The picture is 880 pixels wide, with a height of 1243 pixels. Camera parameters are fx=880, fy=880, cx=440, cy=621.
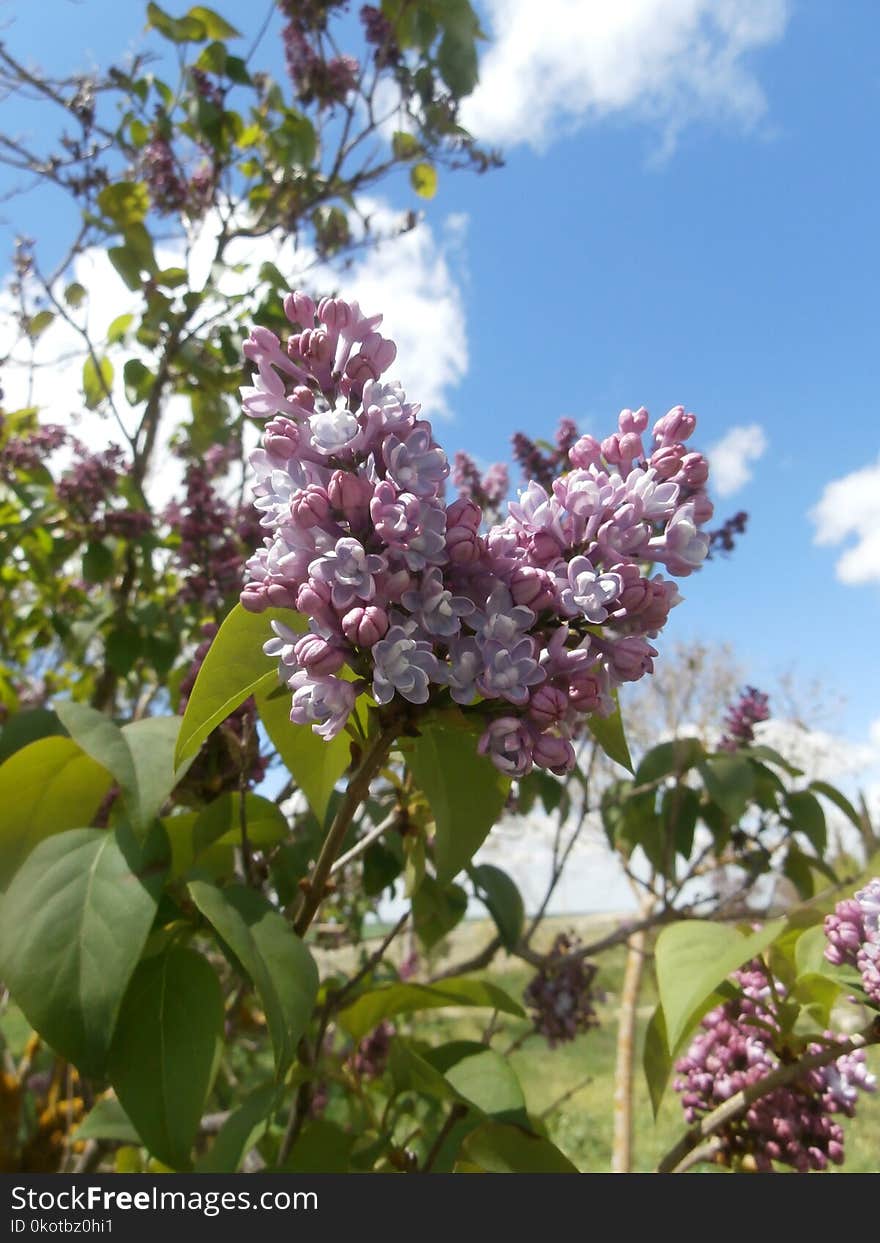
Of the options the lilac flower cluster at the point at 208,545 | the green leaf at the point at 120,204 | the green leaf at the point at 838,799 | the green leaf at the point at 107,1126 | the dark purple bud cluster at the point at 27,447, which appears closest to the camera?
the green leaf at the point at 107,1126

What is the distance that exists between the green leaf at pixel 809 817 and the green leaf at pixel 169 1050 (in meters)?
1.21

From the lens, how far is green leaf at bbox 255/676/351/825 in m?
0.73

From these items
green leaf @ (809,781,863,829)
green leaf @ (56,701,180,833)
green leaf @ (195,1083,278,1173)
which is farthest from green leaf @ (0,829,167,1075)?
green leaf @ (809,781,863,829)

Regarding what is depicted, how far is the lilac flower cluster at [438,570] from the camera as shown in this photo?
21.6 inches

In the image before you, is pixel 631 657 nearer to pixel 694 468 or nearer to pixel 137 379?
pixel 694 468

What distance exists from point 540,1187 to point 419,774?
1.27 ft

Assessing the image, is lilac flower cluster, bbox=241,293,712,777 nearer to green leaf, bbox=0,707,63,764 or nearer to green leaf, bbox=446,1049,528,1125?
green leaf, bbox=446,1049,528,1125

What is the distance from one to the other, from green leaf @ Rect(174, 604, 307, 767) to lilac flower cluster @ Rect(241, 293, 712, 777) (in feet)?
0.15

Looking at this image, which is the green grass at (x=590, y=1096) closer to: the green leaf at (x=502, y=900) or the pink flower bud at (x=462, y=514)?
the green leaf at (x=502, y=900)

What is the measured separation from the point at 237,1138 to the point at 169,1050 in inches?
5.7

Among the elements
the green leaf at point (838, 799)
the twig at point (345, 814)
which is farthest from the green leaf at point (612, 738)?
the green leaf at point (838, 799)

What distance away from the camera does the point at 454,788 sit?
704 millimetres

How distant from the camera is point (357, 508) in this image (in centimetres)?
57

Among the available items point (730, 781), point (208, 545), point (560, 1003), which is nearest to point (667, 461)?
point (730, 781)
